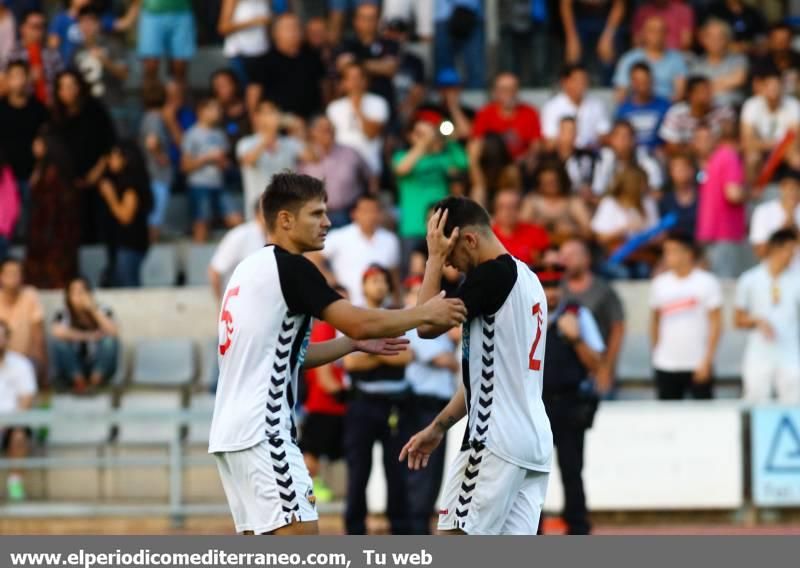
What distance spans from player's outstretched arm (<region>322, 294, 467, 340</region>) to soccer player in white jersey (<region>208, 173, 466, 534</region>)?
0.02 m

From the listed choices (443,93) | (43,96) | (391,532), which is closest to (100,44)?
(43,96)

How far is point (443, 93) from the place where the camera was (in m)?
19.1

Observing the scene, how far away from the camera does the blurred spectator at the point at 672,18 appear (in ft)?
68.8

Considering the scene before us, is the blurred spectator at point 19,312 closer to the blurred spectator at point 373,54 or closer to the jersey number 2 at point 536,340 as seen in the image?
the blurred spectator at point 373,54

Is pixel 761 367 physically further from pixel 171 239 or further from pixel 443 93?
pixel 171 239

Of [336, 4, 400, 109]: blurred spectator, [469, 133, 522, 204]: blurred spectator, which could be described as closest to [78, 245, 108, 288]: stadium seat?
[336, 4, 400, 109]: blurred spectator

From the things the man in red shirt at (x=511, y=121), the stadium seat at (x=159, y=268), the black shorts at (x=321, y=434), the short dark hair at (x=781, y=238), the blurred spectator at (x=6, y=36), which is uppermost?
the blurred spectator at (x=6, y=36)

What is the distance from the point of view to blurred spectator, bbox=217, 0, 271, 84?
19.6m

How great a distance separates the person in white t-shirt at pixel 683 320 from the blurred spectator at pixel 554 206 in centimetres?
95

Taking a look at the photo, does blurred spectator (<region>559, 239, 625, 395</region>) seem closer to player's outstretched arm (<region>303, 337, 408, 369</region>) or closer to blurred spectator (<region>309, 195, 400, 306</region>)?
blurred spectator (<region>309, 195, 400, 306</region>)

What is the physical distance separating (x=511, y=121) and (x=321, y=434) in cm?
487

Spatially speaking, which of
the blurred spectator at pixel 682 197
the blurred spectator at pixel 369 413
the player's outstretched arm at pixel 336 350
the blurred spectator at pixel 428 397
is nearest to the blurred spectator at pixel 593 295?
the blurred spectator at pixel 428 397

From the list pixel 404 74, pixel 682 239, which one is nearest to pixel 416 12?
pixel 404 74

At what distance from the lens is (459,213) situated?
8.62 meters
